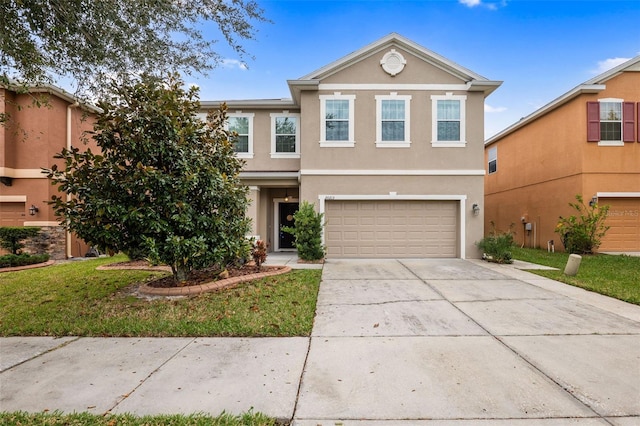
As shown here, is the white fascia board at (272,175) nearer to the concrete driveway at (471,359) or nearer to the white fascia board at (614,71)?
the concrete driveway at (471,359)

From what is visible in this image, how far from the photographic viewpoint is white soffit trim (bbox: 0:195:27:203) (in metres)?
11.2

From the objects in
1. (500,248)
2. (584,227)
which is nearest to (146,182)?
(500,248)

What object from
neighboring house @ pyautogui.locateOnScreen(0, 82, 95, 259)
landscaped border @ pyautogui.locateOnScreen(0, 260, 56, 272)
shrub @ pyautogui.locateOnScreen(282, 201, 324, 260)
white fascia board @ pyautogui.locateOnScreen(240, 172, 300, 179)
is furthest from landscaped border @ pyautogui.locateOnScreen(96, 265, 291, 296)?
neighboring house @ pyautogui.locateOnScreen(0, 82, 95, 259)

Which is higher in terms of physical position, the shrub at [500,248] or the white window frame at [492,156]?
the white window frame at [492,156]

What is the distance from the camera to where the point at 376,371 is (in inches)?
128

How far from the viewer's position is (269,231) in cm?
1353

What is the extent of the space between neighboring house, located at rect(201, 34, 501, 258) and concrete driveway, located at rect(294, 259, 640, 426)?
4.96m

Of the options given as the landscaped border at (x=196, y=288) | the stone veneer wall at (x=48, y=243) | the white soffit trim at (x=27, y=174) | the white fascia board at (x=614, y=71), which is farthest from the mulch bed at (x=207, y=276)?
the white fascia board at (x=614, y=71)

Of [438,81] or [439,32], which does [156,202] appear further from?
[439,32]

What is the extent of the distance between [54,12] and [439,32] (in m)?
12.3

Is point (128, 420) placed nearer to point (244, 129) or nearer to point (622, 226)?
point (244, 129)

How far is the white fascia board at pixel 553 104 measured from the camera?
12250 millimetres

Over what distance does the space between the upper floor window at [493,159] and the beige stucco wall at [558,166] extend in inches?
30.4

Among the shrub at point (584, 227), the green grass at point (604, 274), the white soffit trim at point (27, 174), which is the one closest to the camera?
the green grass at point (604, 274)
